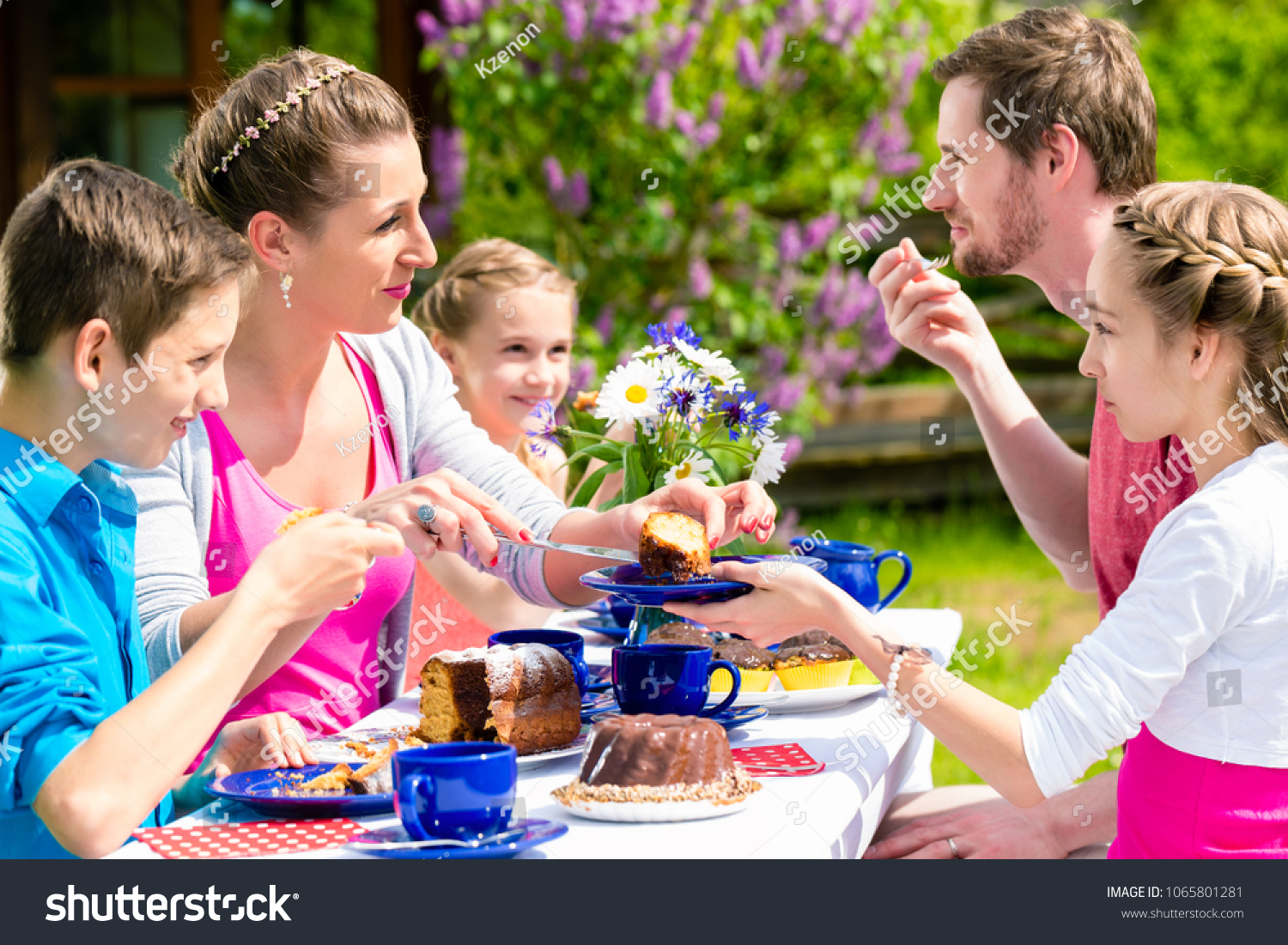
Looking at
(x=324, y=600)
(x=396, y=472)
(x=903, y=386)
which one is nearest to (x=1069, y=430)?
(x=903, y=386)

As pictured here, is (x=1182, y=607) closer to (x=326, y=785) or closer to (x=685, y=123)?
(x=326, y=785)

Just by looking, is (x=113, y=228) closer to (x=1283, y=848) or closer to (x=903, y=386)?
(x=1283, y=848)

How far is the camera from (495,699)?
5.65 ft

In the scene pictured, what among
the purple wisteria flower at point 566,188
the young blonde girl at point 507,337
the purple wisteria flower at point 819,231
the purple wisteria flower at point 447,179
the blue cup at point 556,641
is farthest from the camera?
the purple wisteria flower at point 819,231

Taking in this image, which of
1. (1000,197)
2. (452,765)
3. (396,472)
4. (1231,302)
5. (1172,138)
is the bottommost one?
(452,765)

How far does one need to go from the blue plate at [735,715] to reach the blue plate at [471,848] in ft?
1.37

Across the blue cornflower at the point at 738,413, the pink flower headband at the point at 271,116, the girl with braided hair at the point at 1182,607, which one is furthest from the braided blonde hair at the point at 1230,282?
the pink flower headband at the point at 271,116

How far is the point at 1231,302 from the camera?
5.59ft

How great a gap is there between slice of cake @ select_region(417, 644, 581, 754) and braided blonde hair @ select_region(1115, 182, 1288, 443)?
101cm

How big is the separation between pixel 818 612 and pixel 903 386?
258 inches

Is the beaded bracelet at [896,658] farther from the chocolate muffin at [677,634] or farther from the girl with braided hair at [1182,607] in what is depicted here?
the chocolate muffin at [677,634]

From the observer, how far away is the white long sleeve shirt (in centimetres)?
161

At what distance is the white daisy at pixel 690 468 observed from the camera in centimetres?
219

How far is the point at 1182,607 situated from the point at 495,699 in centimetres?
93
